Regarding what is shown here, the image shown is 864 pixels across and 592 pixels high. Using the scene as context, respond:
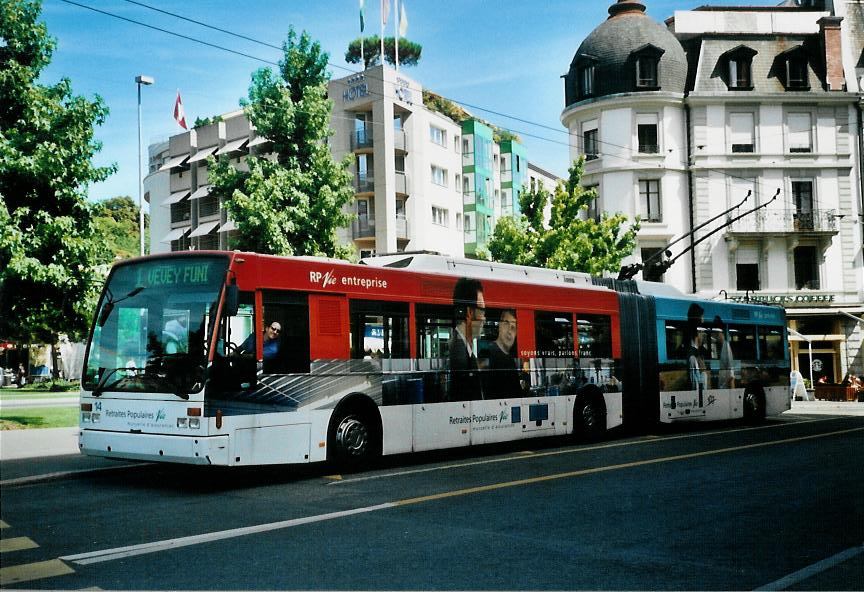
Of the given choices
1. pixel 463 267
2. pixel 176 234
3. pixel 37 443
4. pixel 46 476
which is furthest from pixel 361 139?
pixel 46 476

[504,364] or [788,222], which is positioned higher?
[788,222]

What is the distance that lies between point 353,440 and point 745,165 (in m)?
37.2

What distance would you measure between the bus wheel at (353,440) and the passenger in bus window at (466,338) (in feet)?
6.13

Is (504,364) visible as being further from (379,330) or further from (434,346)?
(379,330)

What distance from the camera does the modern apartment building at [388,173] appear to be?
160 ft

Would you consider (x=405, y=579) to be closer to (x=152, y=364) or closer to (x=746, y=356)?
(x=152, y=364)

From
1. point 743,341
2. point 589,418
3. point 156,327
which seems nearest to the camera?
point 156,327

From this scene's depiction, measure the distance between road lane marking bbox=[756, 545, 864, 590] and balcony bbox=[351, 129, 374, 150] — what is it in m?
43.6

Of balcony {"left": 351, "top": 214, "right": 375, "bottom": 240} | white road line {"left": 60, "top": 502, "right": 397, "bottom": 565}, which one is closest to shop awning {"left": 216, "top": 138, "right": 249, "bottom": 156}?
balcony {"left": 351, "top": 214, "right": 375, "bottom": 240}

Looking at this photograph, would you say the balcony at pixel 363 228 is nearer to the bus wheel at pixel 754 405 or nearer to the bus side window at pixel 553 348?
the bus wheel at pixel 754 405

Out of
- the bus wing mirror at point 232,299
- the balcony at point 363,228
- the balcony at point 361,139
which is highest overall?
the balcony at point 361,139

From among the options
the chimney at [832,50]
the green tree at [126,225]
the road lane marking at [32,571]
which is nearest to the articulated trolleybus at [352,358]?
the road lane marking at [32,571]

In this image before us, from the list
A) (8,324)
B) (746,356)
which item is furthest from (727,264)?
(8,324)

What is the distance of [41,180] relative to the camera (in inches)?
712
